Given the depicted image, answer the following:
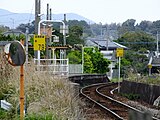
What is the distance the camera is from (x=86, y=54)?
155 feet

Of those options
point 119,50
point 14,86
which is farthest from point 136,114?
point 119,50

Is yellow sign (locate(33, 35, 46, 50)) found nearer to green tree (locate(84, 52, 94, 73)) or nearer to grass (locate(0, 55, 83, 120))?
grass (locate(0, 55, 83, 120))

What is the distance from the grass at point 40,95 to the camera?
784cm

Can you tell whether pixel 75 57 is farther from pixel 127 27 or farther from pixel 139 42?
pixel 127 27

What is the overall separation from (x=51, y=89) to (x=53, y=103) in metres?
1.43

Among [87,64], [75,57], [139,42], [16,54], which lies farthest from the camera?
[139,42]

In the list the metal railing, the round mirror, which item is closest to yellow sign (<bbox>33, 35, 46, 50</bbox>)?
the metal railing

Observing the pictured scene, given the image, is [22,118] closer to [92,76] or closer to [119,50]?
[119,50]

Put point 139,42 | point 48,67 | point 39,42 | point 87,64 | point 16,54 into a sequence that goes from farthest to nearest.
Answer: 1. point 139,42
2. point 87,64
3. point 39,42
4. point 48,67
5. point 16,54

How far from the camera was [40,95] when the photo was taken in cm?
957

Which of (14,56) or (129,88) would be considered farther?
(129,88)

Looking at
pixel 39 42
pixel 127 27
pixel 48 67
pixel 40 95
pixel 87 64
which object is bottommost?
pixel 87 64

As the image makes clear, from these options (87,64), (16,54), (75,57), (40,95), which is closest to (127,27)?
(75,57)

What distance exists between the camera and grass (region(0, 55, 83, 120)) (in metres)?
7.84
